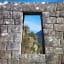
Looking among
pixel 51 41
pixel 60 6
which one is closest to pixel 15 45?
pixel 51 41

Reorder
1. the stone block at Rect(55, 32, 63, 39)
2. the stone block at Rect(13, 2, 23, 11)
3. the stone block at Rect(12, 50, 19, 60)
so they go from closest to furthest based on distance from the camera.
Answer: the stone block at Rect(12, 50, 19, 60), the stone block at Rect(55, 32, 63, 39), the stone block at Rect(13, 2, 23, 11)

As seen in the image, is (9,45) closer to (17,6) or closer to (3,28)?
(3,28)

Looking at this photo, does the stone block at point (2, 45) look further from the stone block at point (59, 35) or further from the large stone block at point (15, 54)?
the stone block at point (59, 35)

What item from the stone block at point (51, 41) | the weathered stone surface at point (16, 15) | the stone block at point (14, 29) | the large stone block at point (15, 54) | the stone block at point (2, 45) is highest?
the weathered stone surface at point (16, 15)

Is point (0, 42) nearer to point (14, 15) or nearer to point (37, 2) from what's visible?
point (14, 15)

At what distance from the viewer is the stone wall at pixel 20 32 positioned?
21.3ft

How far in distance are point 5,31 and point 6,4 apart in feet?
2.53

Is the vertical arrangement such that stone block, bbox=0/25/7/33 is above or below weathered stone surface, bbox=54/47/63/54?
above

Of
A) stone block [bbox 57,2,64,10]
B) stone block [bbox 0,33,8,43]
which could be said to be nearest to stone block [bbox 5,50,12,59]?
stone block [bbox 0,33,8,43]

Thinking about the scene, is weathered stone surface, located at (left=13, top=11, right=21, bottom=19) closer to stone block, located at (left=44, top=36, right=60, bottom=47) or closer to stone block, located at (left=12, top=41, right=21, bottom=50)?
stone block, located at (left=12, top=41, right=21, bottom=50)

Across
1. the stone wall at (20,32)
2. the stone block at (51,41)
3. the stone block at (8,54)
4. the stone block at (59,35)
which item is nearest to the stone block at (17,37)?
the stone wall at (20,32)

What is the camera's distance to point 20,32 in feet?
21.6

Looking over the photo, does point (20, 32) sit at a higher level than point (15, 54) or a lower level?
higher

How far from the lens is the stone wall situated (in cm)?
648
